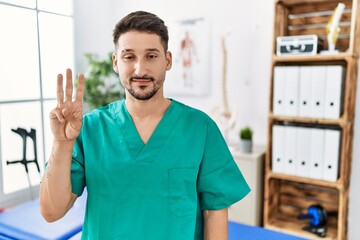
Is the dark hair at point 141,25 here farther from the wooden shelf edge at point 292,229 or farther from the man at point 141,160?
the wooden shelf edge at point 292,229

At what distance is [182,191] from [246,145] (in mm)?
1574

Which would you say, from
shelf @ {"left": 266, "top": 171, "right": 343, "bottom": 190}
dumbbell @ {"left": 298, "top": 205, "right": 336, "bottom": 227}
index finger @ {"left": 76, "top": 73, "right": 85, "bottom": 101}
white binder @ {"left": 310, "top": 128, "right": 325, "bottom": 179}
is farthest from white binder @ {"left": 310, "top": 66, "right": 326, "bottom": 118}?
index finger @ {"left": 76, "top": 73, "right": 85, "bottom": 101}

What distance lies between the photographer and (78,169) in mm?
900

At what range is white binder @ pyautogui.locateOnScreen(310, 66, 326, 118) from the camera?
6.61 ft

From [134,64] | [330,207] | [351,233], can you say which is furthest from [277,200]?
[134,64]

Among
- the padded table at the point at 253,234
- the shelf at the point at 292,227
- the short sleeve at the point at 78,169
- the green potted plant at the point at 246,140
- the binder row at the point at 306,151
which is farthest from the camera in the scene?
the green potted plant at the point at 246,140

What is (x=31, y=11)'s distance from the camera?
2.02m

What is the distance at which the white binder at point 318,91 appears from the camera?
202cm

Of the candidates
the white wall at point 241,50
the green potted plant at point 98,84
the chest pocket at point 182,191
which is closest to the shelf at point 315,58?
the white wall at point 241,50

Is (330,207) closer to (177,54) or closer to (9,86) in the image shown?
(177,54)

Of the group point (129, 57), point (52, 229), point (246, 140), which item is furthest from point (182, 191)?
point (246, 140)

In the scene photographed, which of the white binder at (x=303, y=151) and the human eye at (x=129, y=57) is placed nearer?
the human eye at (x=129, y=57)

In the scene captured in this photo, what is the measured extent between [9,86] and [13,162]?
505mm

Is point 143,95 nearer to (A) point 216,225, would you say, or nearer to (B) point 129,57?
(B) point 129,57
